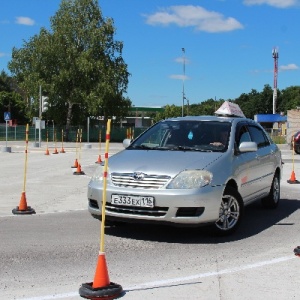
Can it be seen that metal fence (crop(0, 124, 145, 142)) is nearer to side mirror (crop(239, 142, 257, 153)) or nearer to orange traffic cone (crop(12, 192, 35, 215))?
orange traffic cone (crop(12, 192, 35, 215))

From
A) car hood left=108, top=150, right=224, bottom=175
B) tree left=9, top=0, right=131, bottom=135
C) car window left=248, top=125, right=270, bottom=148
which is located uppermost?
tree left=9, top=0, right=131, bottom=135

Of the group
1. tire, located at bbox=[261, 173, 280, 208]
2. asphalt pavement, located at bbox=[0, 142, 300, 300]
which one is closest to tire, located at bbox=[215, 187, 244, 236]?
asphalt pavement, located at bbox=[0, 142, 300, 300]

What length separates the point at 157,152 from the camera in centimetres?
711

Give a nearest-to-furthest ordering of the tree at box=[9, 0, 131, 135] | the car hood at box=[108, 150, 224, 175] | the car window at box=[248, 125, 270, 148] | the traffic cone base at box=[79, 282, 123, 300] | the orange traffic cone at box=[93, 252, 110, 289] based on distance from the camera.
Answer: the traffic cone base at box=[79, 282, 123, 300]
the orange traffic cone at box=[93, 252, 110, 289]
the car hood at box=[108, 150, 224, 175]
the car window at box=[248, 125, 270, 148]
the tree at box=[9, 0, 131, 135]

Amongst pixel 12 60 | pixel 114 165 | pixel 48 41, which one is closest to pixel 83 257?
pixel 114 165

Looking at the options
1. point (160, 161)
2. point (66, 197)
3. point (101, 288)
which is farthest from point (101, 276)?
point (66, 197)

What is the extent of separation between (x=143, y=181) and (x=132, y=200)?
10.8 inches

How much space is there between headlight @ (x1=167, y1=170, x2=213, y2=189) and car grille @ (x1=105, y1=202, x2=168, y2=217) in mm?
316

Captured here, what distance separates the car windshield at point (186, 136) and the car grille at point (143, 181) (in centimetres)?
108

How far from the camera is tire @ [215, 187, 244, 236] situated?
675cm

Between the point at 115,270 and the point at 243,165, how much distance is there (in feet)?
9.66

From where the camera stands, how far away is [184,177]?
6.34 m

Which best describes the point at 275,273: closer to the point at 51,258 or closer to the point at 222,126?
the point at 51,258

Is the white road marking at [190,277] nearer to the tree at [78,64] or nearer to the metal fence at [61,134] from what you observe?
the tree at [78,64]
